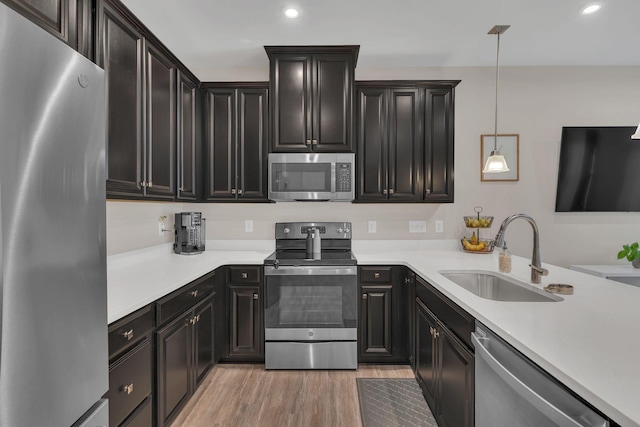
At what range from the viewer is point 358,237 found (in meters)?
3.23

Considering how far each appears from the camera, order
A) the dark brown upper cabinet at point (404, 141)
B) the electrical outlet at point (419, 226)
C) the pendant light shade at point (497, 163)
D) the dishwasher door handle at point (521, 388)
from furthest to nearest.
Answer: the electrical outlet at point (419, 226) < the dark brown upper cabinet at point (404, 141) < the pendant light shade at point (497, 163) < the dishwasher door handle at point (521, 388)

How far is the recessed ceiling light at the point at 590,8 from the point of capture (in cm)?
223

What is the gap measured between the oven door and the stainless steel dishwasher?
1.30 m

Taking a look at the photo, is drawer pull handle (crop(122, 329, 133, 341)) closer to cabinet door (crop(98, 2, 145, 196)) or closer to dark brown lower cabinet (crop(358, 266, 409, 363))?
cabinet door (crop(98, 2, 145, 196))

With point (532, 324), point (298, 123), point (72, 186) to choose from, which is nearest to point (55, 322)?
Answer: point (72, 186)

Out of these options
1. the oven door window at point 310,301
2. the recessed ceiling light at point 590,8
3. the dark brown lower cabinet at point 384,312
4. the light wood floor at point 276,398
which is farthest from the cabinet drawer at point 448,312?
the recessed ceiling light at point 590,8

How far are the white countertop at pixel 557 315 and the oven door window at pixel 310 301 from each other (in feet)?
0.92

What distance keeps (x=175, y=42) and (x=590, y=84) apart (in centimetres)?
392

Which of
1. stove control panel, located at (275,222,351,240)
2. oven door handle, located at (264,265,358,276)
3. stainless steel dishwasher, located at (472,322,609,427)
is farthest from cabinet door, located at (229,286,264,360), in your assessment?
stainless steel dishwasher, located at (472,322,609,427)

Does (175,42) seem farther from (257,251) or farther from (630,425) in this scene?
(630,425)

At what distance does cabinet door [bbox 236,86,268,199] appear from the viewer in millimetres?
2914

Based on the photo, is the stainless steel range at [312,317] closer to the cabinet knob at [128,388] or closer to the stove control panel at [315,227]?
the stove control panel at [315,227]

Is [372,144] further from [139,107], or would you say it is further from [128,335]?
[128,335]

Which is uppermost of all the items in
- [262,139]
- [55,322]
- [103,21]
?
[103,21]
